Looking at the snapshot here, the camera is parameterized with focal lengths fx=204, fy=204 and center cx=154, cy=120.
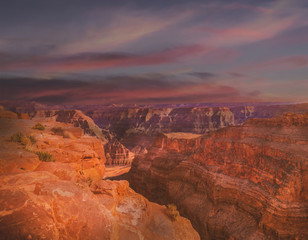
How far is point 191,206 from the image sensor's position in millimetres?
20766

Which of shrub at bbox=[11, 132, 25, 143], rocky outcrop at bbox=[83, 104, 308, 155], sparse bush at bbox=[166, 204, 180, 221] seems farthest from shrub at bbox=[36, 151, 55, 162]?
rocky outcrop at bbox=[83, 104, 308, 155]

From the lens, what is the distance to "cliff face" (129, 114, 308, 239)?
48.5 ft

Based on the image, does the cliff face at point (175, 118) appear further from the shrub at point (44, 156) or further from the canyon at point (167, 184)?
the shrub at point (44, 156)

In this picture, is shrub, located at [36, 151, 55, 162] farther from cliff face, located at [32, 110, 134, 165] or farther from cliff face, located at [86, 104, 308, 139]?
cliff face, located at [86, 104, 308, 139]

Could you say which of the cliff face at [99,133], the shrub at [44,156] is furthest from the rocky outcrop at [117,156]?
the shrub at [44,156]

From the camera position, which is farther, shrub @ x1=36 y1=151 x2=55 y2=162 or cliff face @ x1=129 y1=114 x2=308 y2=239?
cliff face @ x1=129 y1=114 x2=308 y2=239

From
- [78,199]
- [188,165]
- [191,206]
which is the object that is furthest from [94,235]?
[188,165]

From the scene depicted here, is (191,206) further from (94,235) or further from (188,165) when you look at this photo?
(94,235)

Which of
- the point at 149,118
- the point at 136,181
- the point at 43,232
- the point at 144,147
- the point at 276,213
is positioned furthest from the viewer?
the point at 149,118

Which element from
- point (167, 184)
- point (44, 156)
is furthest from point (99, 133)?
point (44, 156)

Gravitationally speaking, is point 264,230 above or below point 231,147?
below

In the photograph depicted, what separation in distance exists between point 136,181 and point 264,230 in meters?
20.7

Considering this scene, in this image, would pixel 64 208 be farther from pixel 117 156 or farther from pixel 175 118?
pixel 175 118

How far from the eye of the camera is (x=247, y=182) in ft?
58.2
